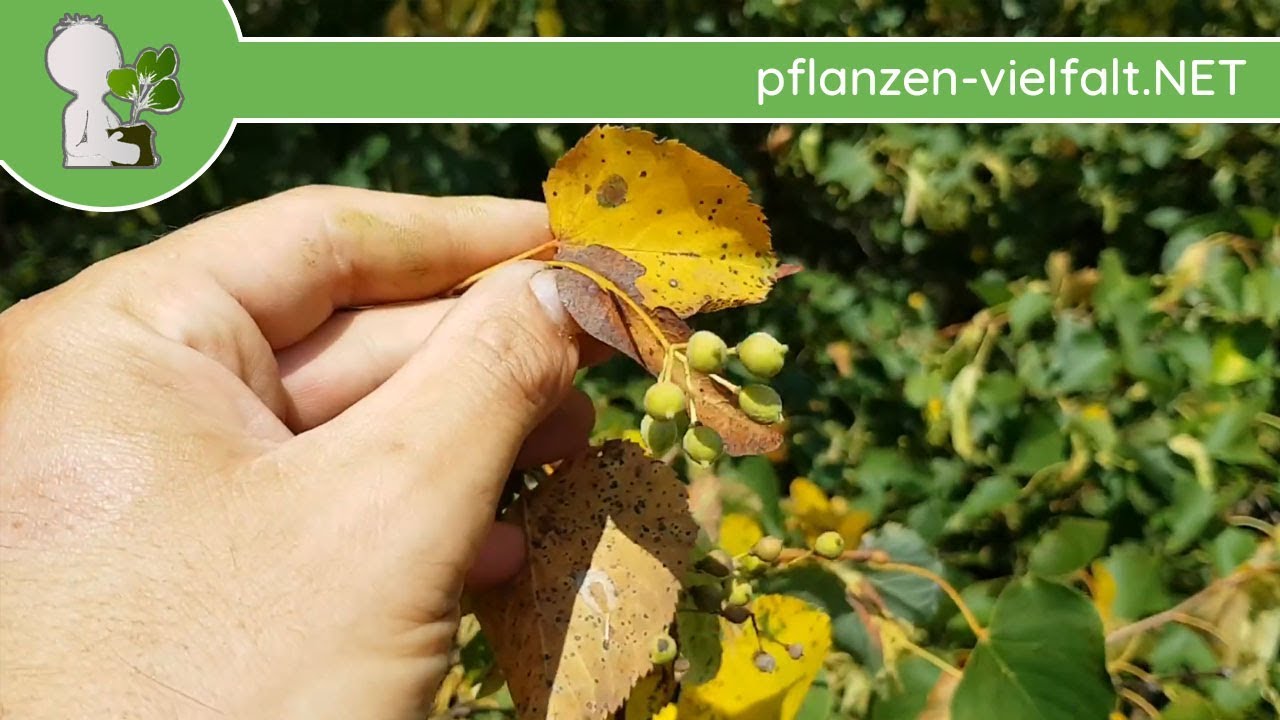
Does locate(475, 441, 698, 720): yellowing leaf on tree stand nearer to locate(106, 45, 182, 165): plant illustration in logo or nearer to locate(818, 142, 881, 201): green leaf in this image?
locate(106, 45, 182, 165): plant illustration in logo

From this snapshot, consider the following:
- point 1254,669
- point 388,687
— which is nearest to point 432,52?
point 388,687

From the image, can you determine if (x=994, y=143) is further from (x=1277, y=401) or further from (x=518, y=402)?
(x=518, y=402)

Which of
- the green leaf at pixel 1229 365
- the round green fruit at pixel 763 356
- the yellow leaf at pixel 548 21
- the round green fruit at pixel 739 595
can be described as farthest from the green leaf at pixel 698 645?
the yellow leaf at pixel 548 21

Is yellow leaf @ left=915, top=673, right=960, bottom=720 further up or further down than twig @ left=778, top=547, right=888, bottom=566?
further down

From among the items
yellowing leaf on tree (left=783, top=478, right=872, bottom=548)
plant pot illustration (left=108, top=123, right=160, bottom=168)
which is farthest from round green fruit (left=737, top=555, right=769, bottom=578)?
plant pot illustration (left=108, top=123, right=160, bottom=168)

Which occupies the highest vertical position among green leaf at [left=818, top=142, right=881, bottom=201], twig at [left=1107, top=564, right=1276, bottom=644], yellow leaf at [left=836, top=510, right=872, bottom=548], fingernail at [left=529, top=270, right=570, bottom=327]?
green leaf at [left=818, top=142, right=881, bottom=201]

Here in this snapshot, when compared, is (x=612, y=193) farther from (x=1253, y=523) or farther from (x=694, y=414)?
(x=1253, y=523)

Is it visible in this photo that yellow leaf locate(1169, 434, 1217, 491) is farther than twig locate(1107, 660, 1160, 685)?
Yes
